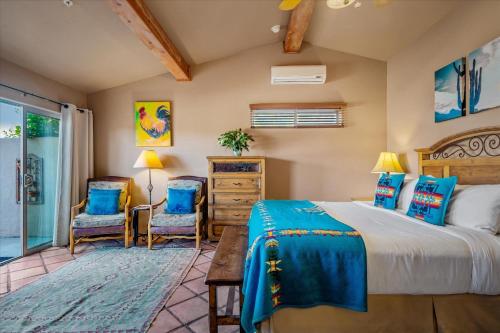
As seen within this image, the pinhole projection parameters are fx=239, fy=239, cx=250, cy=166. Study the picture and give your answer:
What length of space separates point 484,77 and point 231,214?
311 cm

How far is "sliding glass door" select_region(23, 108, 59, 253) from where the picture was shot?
3.07m

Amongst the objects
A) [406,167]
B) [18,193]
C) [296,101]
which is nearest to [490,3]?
[406,167]

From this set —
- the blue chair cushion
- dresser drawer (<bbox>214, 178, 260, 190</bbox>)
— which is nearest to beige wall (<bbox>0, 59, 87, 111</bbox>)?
the blue chair cushion

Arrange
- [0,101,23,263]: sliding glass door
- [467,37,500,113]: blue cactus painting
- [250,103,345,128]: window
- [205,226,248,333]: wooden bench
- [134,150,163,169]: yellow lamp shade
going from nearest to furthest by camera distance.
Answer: [205,226,248,333]: wooden bench < [467,37,500,113]: blue cactus painting < [0,101,23,263]: sliding glass door < [134,150,163,169]: yellow lamp shade < [250,103,345,128]: window

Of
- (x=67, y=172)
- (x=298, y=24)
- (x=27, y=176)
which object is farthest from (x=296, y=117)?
(x=27, y=176)

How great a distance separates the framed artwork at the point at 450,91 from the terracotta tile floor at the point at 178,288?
2824 mm

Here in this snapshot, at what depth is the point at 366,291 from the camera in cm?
138

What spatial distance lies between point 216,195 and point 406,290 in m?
2.52

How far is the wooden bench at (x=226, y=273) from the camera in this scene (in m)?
1.47

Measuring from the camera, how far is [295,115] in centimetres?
388

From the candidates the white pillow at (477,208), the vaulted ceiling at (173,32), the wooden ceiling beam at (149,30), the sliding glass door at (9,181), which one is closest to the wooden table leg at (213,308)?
the white pillow at (477,208)

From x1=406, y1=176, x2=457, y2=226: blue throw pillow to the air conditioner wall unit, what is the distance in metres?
2.20

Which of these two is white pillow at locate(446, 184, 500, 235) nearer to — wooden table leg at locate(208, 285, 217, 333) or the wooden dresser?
wooden table leg at locate(208, 285, 217, 333)

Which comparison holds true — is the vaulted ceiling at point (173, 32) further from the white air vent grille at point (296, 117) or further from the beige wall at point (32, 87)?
the white air vent grille at point (296, 117)
